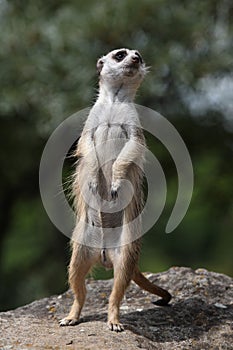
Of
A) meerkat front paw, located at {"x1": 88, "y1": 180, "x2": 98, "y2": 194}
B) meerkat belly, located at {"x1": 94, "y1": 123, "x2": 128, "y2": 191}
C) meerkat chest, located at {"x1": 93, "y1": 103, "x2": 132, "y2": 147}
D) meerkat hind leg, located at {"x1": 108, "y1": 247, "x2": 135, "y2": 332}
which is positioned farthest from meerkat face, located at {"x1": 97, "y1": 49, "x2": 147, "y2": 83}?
meerkat hind leg, located at {"x1": 108, "y1": 247, "x2": 135, "y2": 332}

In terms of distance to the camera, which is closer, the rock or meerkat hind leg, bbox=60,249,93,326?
the rock

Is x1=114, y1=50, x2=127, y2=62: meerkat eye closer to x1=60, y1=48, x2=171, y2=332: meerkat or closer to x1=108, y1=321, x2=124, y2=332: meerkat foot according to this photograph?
x1=60, y1=48, x2=171, y2=332: meerkat

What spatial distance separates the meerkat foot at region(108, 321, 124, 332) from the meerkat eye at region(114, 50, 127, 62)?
1.55 metres

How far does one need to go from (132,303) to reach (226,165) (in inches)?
118

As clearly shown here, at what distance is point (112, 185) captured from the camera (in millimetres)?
4207

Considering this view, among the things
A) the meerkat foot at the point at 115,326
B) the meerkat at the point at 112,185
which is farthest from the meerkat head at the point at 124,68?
the meerkat foot at the point at 115,326

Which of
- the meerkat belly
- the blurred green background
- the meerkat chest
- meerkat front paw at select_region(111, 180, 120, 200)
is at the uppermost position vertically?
the blurred green background

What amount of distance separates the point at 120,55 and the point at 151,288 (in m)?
1.48

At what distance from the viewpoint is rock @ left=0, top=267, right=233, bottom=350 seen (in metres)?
3.90

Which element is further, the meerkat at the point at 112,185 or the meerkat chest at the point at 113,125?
the meerkat chest at the point at 113,125

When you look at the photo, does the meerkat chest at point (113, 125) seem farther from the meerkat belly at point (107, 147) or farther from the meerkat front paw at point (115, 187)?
the meerkat front paw at point (115, 187)

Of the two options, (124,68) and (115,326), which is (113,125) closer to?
(124,68)

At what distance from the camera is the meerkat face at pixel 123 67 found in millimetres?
4367

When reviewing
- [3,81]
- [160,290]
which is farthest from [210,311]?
[3,81]
